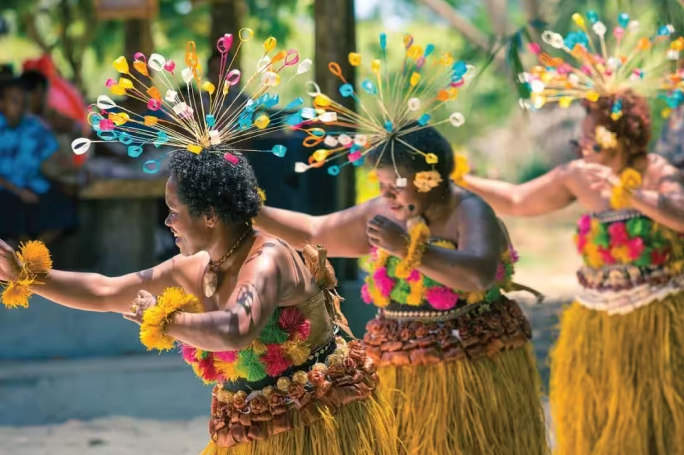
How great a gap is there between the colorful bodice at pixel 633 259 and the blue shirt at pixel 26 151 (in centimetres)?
409

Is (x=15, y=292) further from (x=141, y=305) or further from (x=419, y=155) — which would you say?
(x=419, y=155)

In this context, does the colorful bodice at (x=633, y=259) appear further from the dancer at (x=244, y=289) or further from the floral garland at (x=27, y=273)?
the floral garland at (x=27, y=273)

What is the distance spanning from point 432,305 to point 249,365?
0.99 m

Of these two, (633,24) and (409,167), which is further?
(633,24)

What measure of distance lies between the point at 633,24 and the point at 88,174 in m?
4.54

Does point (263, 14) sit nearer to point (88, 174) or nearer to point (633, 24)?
point (88, 174)

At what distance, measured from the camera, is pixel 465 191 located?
140 inches

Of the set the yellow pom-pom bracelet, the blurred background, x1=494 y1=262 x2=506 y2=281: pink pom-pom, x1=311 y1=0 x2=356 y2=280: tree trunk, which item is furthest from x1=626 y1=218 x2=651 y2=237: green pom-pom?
x1=311 y1=0 x2=356 y2=280: tree trunk

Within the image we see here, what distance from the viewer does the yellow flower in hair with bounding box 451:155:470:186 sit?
3.97 m

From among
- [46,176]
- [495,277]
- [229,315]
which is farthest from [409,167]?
[46,176]

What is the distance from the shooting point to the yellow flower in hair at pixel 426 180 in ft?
11.3

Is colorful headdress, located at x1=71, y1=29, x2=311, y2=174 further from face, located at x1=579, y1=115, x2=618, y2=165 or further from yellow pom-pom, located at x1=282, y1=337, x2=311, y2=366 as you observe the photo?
face, located at x1=579, y1=115, x2=618, y2=165

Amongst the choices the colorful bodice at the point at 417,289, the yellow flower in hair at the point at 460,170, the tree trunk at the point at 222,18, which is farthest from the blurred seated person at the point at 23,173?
the colorful bodice at the point at 417,289

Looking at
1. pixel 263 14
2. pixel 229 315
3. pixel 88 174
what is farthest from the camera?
pixel 263 14
